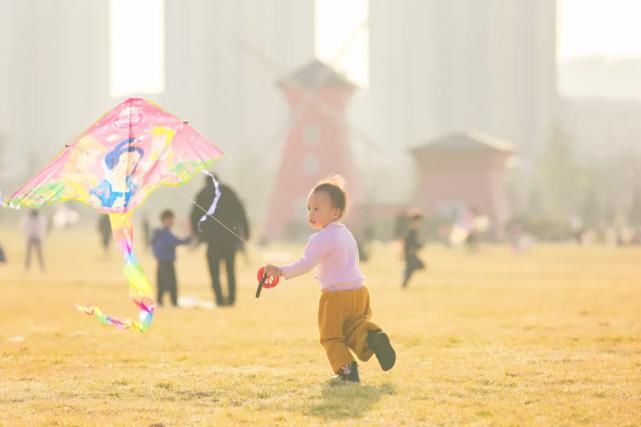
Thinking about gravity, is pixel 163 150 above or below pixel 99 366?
above

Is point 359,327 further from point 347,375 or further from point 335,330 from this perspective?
point 347,375

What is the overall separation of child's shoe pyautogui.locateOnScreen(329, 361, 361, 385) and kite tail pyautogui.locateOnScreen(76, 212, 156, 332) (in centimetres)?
163

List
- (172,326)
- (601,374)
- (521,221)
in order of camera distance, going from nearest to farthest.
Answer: (601,374) → (172,326) → (521,221)

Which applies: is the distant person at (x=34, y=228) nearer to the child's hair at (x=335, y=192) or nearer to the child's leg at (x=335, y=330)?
the child's hair at (x=335, y=192)

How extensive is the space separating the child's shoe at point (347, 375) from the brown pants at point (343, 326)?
0.04 meters

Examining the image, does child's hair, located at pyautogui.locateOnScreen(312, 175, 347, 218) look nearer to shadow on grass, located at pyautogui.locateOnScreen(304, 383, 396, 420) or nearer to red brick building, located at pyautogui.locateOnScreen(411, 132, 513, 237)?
shadow on grass, located at pyautogui.locateOnScreen(304, 383, 396, 420)

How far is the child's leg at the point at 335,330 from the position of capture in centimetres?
931

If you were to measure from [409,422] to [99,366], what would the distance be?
161 inches

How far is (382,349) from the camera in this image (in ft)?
30.5

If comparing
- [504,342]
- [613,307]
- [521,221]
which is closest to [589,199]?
[521,221]

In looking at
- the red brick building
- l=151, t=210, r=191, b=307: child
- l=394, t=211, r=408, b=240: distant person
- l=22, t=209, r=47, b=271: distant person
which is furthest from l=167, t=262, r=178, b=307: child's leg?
the red brick building

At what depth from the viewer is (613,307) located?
738 inches

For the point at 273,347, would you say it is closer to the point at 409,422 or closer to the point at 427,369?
the point at 427,369

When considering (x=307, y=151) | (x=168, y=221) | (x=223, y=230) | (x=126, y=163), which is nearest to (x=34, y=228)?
(x=168, y=221)
